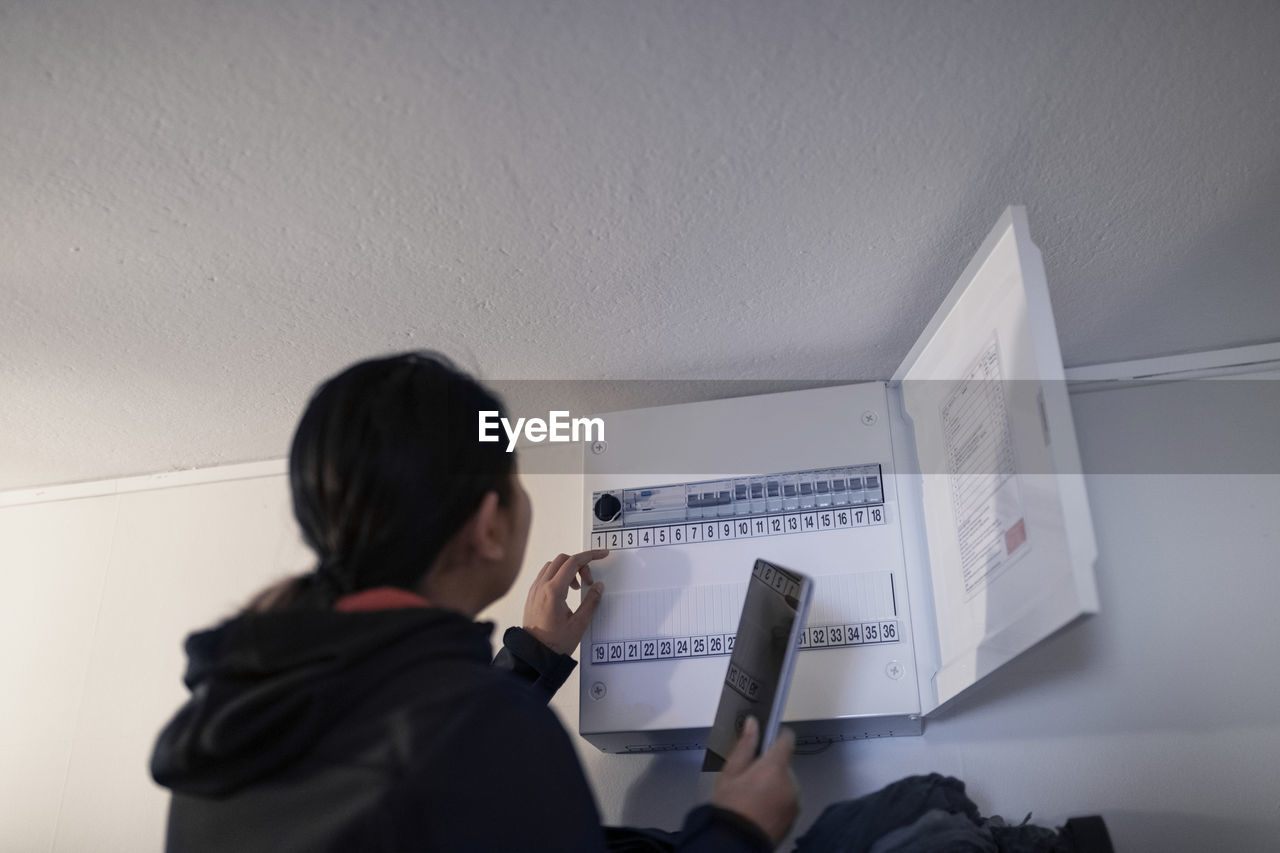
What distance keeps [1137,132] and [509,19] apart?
70cm

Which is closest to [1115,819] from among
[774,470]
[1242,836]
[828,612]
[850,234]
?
[1242,836]

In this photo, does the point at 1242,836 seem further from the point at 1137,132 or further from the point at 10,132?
the point at 10,132

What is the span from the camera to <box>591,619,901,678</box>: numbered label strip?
1.36 metres

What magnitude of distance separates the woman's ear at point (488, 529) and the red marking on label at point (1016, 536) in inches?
21.5

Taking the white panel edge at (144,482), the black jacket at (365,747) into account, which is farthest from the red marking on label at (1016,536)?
the white panel edge at (144,482)

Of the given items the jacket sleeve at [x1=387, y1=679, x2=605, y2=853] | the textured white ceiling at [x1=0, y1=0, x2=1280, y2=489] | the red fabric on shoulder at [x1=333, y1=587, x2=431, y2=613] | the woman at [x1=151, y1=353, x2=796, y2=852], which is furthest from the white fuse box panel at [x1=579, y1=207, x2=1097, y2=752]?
the red fabric on shoulder at [x1=333, y1=587, x2=431, y2=613]

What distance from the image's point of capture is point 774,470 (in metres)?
1.50

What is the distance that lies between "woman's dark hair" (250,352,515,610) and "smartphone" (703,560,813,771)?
1.35ft

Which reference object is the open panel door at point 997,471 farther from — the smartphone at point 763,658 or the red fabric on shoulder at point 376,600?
the red fabric on shoulder at point 376,600

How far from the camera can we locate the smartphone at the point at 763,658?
42.9 inches

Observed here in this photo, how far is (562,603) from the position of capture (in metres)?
1.42

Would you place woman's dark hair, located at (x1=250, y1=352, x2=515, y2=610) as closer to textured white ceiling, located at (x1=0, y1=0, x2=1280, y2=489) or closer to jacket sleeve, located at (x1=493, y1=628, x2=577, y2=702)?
textured white ceiling, located at (x1=0, y1=0, x2=1280, y2=489)

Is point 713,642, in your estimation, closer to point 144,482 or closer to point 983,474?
point 983,474

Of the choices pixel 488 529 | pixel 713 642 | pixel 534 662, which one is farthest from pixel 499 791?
pixel 713 642
